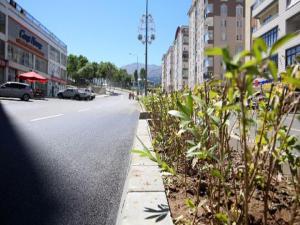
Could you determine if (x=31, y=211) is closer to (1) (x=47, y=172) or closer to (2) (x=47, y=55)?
(1) (x=47, y=172)

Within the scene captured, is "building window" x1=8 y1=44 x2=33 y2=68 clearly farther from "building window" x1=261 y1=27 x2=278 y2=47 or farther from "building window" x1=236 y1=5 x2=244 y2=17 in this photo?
"building window" x1=236 y1=5 x2=244 y2=17

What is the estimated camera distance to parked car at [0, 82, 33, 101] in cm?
3139

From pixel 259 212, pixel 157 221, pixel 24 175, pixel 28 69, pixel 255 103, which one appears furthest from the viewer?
pixel 28 69

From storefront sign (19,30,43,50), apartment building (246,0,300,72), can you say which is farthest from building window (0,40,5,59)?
apartment building (246,0,300,72)

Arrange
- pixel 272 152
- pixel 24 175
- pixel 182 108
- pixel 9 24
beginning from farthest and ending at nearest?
pixel 9 24, pixel 24 175, pixel 182 108, pixel 272 152

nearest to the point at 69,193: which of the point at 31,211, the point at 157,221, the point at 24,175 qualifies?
the point at 31,211

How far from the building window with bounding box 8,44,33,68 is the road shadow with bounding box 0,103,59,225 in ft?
129

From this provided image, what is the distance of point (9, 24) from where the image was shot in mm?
41625

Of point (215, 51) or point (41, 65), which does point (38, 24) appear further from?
point (215, 51)

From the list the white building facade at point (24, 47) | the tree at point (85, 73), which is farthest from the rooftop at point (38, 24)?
the tree at point (85, 73)

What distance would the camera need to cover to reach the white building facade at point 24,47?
3991 cm

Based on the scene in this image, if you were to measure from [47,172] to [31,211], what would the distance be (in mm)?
1564

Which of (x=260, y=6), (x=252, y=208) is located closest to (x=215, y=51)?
(x=252, y=208)

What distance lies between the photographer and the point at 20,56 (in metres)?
45.8
